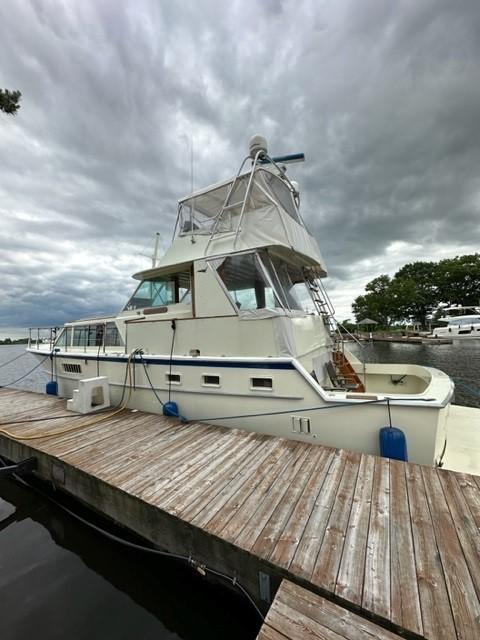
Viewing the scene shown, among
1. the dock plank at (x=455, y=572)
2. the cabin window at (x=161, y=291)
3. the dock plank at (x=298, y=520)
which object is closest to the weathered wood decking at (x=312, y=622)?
the dock plank at (x=298, y=520)

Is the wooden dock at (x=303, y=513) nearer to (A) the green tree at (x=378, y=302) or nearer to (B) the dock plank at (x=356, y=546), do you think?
(B) the dock plank at (x=356, y=546)

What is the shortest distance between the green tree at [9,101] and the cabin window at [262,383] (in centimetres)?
615

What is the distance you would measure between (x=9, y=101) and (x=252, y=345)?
5.89 m

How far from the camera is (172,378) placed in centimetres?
498

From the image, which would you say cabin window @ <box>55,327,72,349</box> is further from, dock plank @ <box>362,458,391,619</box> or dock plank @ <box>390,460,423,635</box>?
dock plank @ <box>390,460,423,635</box>

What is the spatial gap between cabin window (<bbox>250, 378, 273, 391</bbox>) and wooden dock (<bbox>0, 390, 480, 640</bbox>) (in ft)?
2.34

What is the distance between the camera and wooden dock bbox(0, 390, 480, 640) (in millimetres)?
1688

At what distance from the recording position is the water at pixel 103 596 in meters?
Result: 2.31

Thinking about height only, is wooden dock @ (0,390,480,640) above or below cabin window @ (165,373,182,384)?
below

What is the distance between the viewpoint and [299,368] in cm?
382

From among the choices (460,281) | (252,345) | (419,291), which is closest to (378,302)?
(419,291)

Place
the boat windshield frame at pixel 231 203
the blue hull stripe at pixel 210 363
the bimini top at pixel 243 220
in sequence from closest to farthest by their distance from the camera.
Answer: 1. the blue hull stripe at pixel 210 363
2. the bimini top at pixel 243 220
3. the boat windshield frame at pixel 231 203

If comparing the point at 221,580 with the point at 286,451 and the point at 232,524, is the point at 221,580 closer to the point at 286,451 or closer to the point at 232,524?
the point at 232,524

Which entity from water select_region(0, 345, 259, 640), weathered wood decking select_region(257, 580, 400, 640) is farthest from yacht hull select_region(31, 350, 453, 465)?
weathered wood decking select_region(257, 580, 400, 640)
